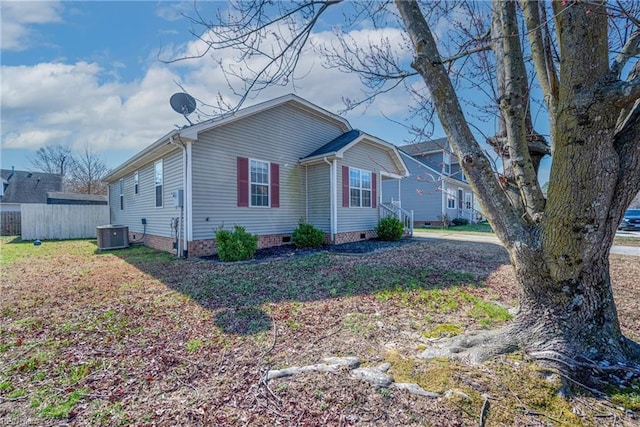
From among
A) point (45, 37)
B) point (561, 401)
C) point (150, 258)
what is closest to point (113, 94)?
point (45, 37)

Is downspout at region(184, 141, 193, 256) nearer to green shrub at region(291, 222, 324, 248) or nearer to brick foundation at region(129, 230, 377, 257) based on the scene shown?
brick foundation at region(129, 230, 377, 257)

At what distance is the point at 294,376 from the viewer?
2.55 meters

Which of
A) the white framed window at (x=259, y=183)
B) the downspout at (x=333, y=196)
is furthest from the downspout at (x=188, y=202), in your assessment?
the downspout at (x=333, y=196)

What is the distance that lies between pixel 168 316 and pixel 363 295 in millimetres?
2943

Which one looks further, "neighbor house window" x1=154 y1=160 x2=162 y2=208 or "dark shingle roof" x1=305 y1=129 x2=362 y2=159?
"dark shingle roof" x1=305 y1=129 x2=362 y2=159

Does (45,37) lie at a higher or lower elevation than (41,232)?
higher

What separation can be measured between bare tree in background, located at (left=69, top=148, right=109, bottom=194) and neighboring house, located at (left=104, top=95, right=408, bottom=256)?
91.1 ft

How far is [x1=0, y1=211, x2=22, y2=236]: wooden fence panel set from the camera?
17625mm

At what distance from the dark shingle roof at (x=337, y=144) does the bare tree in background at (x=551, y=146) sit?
737 cm

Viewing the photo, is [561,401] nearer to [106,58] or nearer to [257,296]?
[257,296]

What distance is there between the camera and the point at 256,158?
10.1 metres

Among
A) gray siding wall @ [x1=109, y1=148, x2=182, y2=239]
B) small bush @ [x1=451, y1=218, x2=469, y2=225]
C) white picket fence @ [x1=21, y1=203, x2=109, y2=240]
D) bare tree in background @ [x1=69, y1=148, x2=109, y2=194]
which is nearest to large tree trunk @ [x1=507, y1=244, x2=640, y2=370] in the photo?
gray siding wall @ [x1=109, y1=148, x2=182, y2=239]

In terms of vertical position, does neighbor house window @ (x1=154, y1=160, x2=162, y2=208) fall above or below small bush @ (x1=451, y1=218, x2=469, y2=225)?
above

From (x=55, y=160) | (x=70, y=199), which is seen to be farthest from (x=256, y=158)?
(x=55, y=160)
